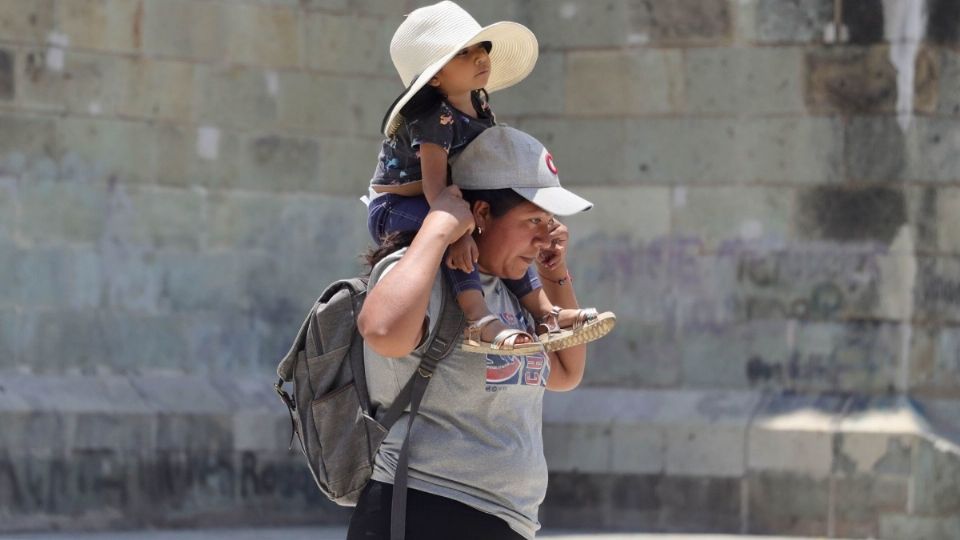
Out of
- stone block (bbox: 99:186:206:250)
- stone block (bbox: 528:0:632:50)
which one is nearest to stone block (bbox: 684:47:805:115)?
stone block (bbox: 528:0:632:50)

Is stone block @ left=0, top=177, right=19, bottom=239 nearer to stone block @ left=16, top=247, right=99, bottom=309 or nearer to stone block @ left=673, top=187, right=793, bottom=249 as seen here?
stone block @ left=16, top=247, right=99, bottom=309

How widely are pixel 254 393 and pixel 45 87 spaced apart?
1780 millimetres

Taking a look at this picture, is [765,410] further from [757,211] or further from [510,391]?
[510,391]

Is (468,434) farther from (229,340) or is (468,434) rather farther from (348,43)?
(348,43)

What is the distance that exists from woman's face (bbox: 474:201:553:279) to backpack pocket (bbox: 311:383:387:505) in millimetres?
405

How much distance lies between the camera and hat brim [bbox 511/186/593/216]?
3326 millimetres

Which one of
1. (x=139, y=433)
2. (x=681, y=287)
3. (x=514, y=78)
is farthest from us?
(x=681, y=287)

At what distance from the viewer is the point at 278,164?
8.34 meters

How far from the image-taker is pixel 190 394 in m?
8.03

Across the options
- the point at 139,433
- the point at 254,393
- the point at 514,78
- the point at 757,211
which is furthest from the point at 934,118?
the point at 514,78

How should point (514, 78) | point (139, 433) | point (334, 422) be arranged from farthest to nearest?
point (139, 433) → point (514, 78) → point (334, 422)

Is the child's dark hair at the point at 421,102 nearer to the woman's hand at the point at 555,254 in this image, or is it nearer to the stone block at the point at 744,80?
the woman's hand at the point at 555,254

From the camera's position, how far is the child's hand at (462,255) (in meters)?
3.34

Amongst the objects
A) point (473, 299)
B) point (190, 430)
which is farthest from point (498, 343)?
point (190, 430)
